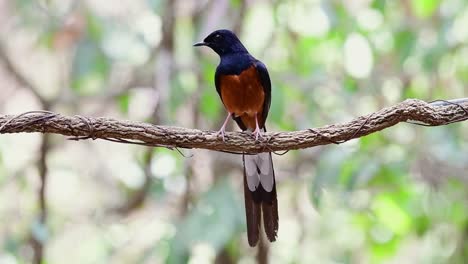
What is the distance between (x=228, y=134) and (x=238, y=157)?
8.09 ft

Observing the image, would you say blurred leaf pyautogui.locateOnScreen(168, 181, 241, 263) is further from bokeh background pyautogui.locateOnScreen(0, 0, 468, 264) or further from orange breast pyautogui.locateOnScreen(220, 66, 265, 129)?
orange breast pyautogui.locateOnScreen(220, 66, 265, 129)

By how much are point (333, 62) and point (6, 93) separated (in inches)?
103

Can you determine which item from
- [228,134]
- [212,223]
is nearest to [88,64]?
[212,223]

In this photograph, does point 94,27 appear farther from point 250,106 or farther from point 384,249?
point 384,249

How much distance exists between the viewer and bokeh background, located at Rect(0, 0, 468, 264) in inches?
181

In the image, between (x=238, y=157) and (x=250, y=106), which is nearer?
(x=250, y=106)

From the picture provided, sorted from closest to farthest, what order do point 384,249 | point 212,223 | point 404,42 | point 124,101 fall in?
point 212,223, point 404,42, point 384,249, point 124,101

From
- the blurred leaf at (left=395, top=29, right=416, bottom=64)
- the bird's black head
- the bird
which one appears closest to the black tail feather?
the bird

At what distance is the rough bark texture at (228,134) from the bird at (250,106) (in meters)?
0.54

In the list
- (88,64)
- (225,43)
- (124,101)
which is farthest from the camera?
(124,101)

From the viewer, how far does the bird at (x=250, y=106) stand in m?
3.20

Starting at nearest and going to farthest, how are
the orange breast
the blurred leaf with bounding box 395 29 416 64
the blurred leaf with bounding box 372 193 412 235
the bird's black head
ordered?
1. the orange breast
2. the bird's black head
3. the blurred leaf with bounding box 395 29 416 64
4. the blurred leaf with bounding box 372 193 412 235

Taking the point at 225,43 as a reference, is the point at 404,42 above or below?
above

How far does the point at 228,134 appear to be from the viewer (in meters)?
2.66
